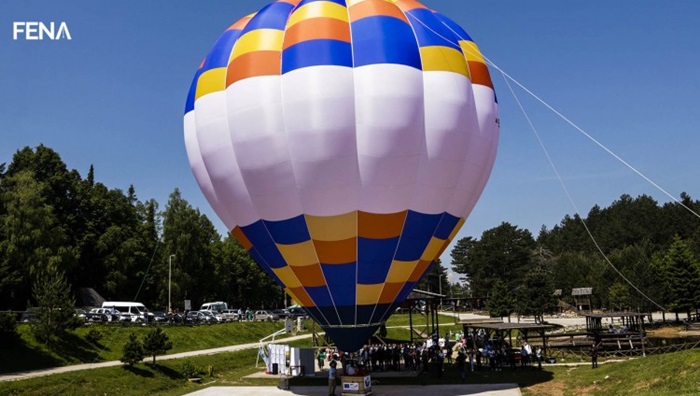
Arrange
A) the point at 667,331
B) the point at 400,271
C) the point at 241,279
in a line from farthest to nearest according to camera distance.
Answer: the point at 241,279
the point at 667,331
the point at 400,271

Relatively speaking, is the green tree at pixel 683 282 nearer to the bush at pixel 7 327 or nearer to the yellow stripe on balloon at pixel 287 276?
the yellow stripe on balloon at pixel 287 276

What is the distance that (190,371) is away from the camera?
3234 centimetres

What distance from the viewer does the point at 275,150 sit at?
20.4 meters

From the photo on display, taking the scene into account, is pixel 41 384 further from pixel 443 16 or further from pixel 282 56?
pixel 443 16

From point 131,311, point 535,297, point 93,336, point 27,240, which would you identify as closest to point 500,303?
point 535,297

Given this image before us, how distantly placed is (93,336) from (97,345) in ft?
2.09

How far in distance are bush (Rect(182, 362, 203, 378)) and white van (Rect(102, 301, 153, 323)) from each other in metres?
17.2

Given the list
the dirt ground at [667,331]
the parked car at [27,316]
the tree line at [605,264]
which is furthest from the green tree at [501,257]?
the parked car at [27,316]

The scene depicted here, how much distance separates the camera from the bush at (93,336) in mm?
36812

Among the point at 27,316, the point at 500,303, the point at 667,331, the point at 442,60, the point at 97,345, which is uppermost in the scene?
the point at 442,60

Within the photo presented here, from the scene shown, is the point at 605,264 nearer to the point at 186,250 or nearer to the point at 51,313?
the point at 186,250

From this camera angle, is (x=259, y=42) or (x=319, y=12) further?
(x=259, y=42)

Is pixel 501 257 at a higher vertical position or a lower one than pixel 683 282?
higher

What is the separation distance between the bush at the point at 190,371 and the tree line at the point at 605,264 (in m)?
26.5
